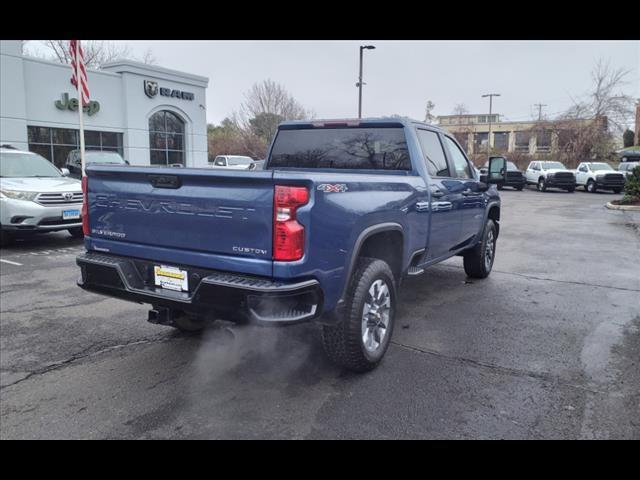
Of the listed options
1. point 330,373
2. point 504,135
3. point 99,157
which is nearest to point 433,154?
point 330,373

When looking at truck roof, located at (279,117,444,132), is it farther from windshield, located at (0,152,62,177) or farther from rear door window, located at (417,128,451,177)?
windshield, located at (0,152,62,177)

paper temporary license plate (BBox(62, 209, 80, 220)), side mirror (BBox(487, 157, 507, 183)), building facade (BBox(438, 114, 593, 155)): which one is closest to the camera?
side mirror (BBox(487, 157, 507, 183))

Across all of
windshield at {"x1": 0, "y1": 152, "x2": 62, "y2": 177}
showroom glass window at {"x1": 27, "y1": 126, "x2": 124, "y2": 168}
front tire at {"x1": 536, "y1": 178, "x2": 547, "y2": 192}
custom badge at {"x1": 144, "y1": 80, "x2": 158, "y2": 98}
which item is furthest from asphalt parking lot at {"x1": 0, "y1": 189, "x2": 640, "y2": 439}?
front tire at {"x1": 536, "y1": 178, "x2": 547, "y2": 192}

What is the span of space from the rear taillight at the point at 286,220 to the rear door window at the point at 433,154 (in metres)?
2.29

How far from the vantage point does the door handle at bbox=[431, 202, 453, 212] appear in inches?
190

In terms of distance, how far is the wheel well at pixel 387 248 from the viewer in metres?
3.96

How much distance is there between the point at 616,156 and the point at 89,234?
4939 cm

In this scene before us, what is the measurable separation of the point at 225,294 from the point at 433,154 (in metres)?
3.02

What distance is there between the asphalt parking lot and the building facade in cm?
4483

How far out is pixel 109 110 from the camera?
22203mm

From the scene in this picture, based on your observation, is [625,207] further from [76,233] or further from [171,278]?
[171,278]

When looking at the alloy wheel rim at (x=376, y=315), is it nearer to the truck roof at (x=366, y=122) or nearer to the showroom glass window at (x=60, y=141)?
the truck roof at (x=366, y=122)
